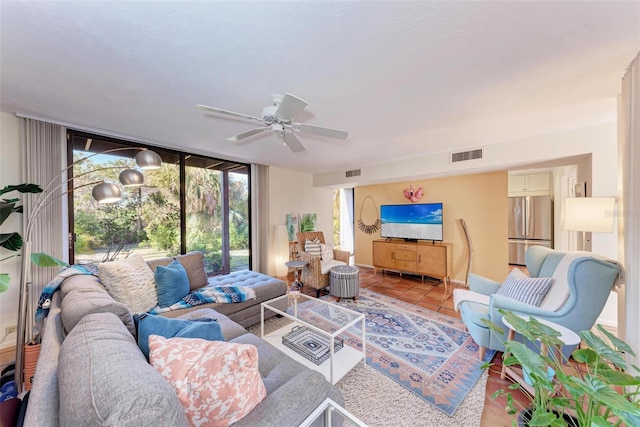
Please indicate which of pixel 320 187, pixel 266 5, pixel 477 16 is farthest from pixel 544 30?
pixel 320 187

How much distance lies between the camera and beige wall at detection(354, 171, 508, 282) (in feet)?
13.0

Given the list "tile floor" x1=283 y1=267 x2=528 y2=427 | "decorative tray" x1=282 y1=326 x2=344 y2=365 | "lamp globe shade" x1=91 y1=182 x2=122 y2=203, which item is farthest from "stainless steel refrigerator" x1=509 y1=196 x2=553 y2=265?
"lamp globe shade" x1=91 y1=182 x2=122 y2=203

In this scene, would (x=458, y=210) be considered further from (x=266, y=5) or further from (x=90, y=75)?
(x=90, y=75)

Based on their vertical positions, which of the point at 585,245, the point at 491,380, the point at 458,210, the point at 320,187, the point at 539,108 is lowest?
the point at 491,380

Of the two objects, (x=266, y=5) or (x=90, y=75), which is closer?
(x=266, y=5)

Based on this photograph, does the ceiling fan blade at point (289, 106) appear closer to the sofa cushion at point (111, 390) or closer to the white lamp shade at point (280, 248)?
the sofa cushion at point (111, 390)

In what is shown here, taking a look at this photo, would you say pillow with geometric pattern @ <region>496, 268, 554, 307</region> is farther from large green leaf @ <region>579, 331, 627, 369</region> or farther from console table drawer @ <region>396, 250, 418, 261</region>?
console table drawer @ <region>396, 250, 418, 261</region>

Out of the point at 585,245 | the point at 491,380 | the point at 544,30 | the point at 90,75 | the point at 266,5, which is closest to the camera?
the point at 266,5

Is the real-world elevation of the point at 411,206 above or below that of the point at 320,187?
below

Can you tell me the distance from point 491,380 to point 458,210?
312cm

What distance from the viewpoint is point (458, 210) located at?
14.3ft

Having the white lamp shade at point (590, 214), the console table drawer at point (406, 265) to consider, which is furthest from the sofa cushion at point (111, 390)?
the console table drawer at point (406, 265)

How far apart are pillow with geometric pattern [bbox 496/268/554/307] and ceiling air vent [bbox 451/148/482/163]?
180 cm

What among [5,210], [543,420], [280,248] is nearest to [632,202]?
[543,420]
